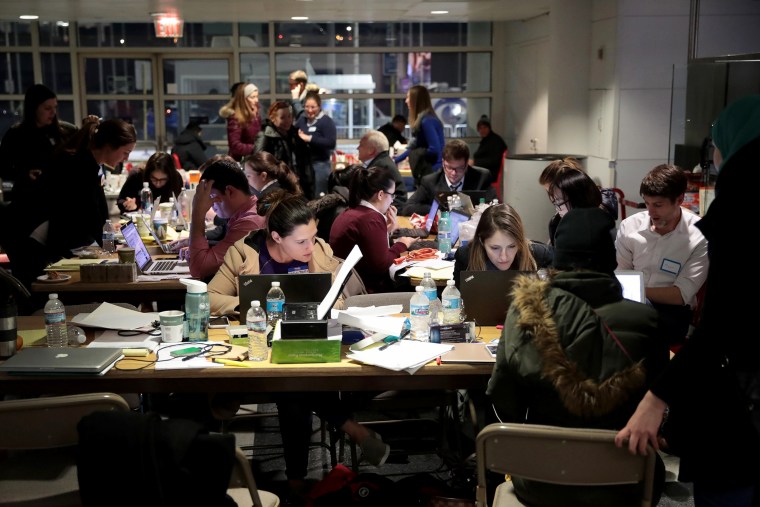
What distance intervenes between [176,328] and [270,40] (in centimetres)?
887

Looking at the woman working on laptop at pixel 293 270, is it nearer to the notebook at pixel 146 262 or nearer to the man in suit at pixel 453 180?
the notebook at pixel 146 262

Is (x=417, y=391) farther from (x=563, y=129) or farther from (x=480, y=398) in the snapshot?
(x=563, y=129)

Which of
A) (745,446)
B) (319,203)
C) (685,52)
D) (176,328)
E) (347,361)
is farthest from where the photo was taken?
(685,52)

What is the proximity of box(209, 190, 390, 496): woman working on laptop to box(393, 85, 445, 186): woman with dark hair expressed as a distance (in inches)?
185

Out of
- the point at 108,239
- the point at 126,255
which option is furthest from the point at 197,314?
the point at 108,239

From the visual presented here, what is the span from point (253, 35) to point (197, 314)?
29.4ft

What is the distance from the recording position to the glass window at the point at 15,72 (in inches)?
451

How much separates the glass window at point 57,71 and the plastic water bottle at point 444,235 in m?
7.97

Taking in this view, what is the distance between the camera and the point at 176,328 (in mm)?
3303

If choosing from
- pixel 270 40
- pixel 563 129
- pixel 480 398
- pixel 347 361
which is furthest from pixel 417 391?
pixel 270 40

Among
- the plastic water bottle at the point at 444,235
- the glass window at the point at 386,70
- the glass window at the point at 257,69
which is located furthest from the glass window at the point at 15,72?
the plastic water bottle at the point at 444,235

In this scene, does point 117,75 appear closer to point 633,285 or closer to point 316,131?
point 316,131

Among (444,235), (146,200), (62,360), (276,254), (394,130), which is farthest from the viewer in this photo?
(394,130)

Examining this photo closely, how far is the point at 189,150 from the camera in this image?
33.7ft
